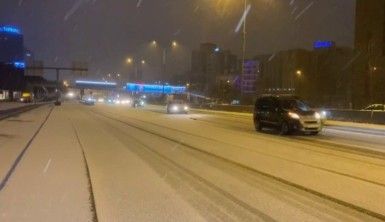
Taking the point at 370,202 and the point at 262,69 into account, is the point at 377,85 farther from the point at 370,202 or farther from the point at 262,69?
the point at 370,202

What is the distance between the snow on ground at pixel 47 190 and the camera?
31.3 ft

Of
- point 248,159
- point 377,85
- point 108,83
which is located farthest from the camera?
point 108,83

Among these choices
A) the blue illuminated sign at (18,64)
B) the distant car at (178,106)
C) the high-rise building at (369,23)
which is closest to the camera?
the distant car at (178,106)

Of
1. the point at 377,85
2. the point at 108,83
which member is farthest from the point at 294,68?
the point at 108,83

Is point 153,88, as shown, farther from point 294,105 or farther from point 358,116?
point 294,105

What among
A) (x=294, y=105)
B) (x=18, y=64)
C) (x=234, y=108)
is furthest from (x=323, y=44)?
(x=294, y=105)

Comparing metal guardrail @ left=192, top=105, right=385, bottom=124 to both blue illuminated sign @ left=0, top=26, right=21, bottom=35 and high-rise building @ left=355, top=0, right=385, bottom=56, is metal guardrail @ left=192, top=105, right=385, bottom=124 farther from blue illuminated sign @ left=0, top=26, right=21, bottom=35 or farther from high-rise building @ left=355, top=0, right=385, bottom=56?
blue illuminated sign @ left=0, top=26, right=21, bottom=35

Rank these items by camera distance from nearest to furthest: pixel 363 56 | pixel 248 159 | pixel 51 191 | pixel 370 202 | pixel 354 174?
pixel 370 202, pixel 51 191, pixel 354 174, pixel 248 159, pixel 363 56

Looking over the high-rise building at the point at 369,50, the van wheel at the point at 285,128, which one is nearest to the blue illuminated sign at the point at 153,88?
the high-rise building at the point at 369,50

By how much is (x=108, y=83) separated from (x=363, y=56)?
8477cm

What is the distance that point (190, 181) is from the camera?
525 inches

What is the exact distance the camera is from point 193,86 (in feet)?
580

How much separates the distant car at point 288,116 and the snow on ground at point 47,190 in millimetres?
12749

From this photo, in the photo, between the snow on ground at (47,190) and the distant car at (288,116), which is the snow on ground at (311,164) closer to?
the distant car at (288,116)
